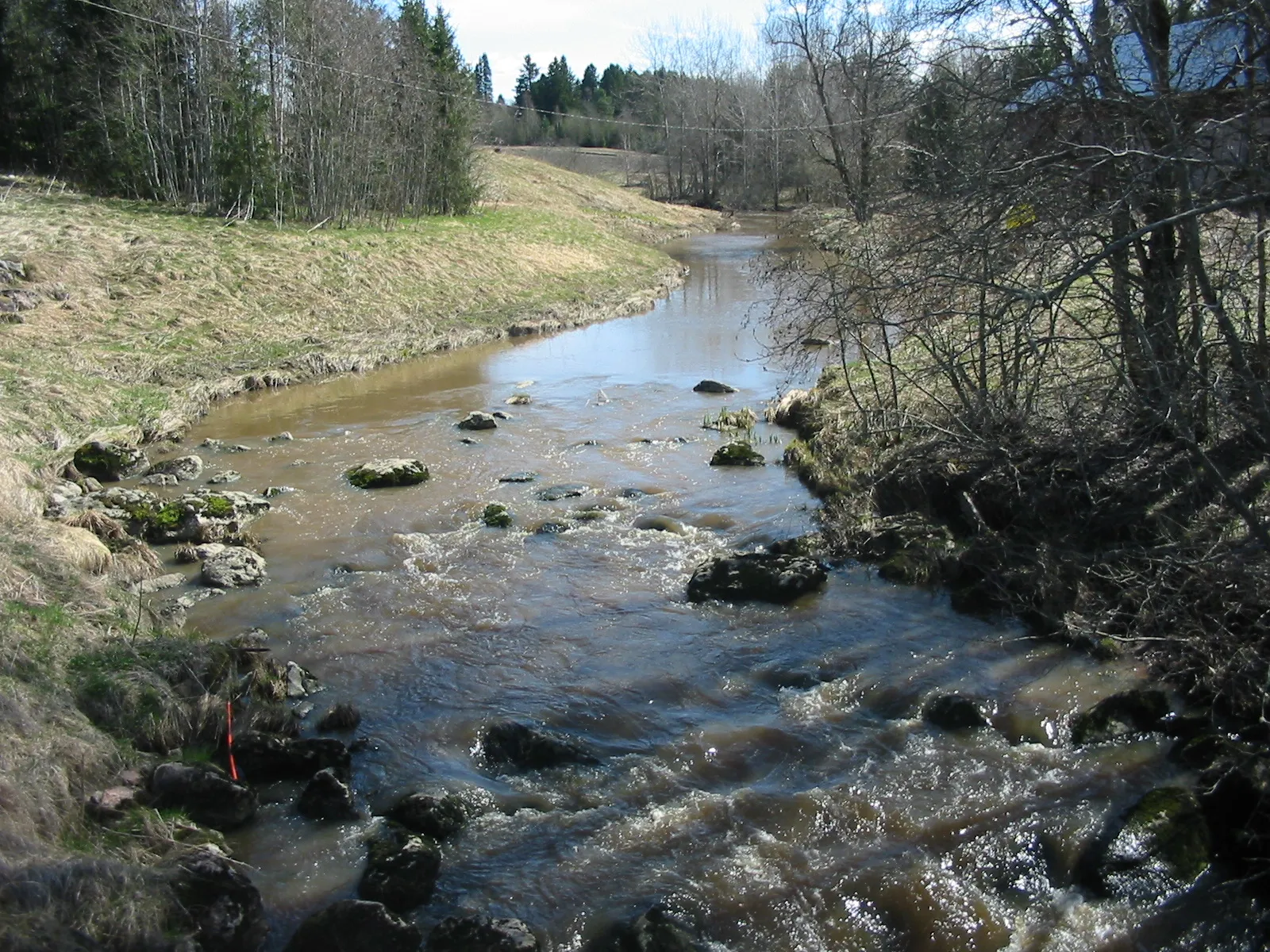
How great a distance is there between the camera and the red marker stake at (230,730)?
259 inches

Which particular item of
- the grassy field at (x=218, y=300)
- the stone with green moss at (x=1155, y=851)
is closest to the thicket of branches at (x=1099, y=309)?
the stone with green moss at (x=1155, y=851)

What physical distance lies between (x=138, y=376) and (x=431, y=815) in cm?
1310

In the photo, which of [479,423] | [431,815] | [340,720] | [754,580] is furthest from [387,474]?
[431,815]

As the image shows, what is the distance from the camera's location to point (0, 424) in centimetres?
1272

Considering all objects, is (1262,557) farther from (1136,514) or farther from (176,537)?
(176,537)

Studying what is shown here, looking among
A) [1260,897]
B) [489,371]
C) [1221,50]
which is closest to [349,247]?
[489,371]

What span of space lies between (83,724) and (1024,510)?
7.97m

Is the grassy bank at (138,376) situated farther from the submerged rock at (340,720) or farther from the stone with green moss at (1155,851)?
the stone with green moss at (1155,851)

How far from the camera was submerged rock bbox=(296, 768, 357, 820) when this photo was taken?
20.6 ft

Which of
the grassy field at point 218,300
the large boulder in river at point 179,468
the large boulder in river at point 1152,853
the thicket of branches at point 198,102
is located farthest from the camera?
the thicket of branches at point 198,102

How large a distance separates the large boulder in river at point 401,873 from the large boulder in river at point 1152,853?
11.6ft

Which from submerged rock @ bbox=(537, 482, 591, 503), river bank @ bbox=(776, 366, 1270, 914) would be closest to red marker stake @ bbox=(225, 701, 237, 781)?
river bank @ bbox=(776, 366, 1270, 914)

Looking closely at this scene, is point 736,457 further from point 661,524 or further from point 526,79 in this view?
point 526,79

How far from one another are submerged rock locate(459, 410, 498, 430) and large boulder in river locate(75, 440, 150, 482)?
4686 mm
